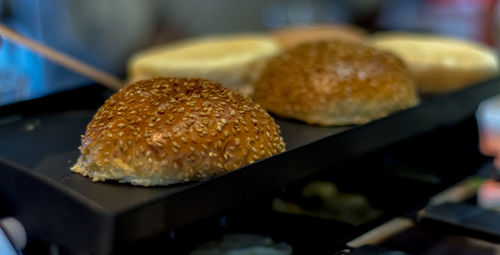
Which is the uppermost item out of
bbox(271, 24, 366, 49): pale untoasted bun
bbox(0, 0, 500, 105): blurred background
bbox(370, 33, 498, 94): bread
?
bbox(370, 33, 498, 94): bread

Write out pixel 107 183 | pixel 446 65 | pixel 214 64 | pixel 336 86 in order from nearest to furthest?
1. pixel 107 183
2. pixel 336 86
3. pixel 214 64
4. pixel 446 65

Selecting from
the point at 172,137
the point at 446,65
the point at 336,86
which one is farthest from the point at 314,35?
the point at 172,137

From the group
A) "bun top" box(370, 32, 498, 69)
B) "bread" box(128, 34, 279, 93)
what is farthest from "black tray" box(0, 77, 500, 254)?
"bun top" box(370, 32, 498, 69)

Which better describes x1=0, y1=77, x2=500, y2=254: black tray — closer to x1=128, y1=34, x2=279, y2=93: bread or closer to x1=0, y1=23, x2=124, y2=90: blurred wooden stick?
x1=0, y1=23, x2=124, y2=90: blurred wooden stick

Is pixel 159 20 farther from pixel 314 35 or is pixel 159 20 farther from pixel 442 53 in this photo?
pixel 442 53

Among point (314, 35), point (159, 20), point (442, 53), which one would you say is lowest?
point (159, 20)

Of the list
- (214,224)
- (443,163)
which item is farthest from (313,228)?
(443,163)

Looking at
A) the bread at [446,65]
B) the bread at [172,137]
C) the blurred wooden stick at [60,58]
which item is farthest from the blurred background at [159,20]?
the bread at [172,137]
